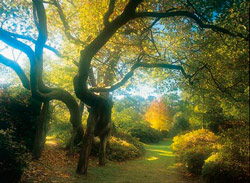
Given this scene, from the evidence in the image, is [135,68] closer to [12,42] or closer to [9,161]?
[12,42]

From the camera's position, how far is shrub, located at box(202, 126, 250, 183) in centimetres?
513

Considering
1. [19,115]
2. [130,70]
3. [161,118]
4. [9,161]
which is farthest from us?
[161,118]

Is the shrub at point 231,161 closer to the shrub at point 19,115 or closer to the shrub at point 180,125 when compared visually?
the shrub at point 19,115

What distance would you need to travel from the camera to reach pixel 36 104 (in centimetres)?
1224

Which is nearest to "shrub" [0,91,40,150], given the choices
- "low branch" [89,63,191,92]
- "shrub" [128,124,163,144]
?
"low branch" [89,63,191,92]

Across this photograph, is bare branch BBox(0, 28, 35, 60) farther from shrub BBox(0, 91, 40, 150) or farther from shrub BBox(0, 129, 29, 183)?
shrub BBox(0, 91, 40, 150)

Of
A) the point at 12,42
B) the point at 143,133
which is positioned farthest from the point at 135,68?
the point at 143,133

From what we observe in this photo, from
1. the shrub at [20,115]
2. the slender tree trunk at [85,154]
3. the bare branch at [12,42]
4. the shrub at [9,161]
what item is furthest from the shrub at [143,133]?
the shrub at [9,161]

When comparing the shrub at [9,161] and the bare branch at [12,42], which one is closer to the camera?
the shrub at [9,161]

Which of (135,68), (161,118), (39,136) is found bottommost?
(39,136)

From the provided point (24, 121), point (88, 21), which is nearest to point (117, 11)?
point (88, 21)

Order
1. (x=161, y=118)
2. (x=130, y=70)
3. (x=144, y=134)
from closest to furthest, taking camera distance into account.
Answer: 1. (x=130, y=70)
2. (x=144, y=134)
3. (x=161, y=118)

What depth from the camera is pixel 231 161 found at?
6.73m

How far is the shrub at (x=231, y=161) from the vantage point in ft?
16.8
